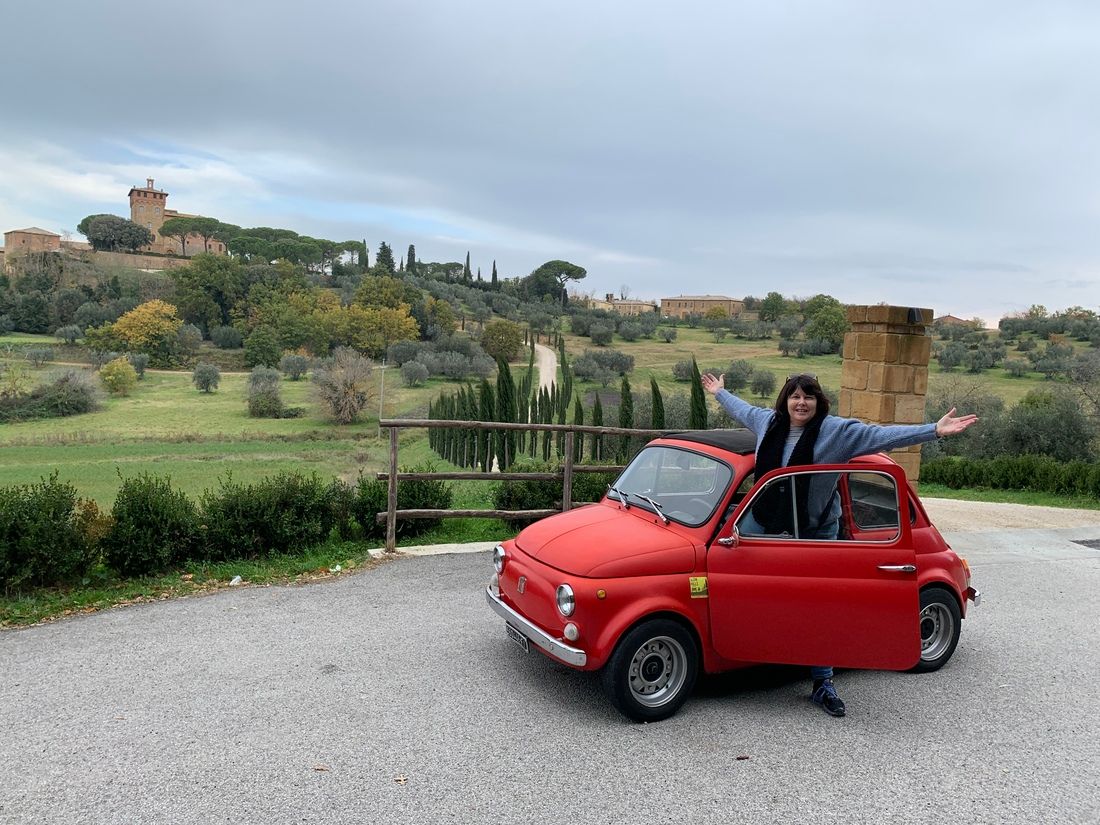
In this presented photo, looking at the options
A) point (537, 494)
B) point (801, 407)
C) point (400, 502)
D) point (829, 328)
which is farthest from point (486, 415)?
point (829, 328)

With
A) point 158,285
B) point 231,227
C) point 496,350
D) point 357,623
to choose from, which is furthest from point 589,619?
point 231,227

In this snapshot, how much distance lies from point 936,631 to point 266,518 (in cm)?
663

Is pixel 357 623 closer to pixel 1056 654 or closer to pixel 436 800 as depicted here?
pixel 436 800

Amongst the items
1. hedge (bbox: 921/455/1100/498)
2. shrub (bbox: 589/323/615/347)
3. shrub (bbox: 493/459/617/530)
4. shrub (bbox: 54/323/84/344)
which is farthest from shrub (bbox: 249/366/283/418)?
shrub (bbox: 493/459/617/530)

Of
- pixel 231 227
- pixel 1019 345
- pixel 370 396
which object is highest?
pixel 231 227

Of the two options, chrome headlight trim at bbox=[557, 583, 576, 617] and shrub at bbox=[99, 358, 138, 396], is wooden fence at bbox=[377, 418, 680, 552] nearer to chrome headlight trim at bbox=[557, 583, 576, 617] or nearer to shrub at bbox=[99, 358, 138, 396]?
chrome headlight trim at bbox=[557, 583, 576, 617]

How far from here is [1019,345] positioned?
63.2 meters

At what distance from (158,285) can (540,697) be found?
403 feet

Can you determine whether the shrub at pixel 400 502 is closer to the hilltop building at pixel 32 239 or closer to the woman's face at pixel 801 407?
the woman's face at pixel 801 407

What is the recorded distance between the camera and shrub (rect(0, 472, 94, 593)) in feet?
21.6

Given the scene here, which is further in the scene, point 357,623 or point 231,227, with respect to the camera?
point 231,227

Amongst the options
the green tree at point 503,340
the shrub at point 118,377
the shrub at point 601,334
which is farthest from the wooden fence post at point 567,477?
the shrub at point 601,334

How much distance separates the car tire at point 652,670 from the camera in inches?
171

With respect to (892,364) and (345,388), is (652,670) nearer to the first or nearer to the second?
(892,364)
